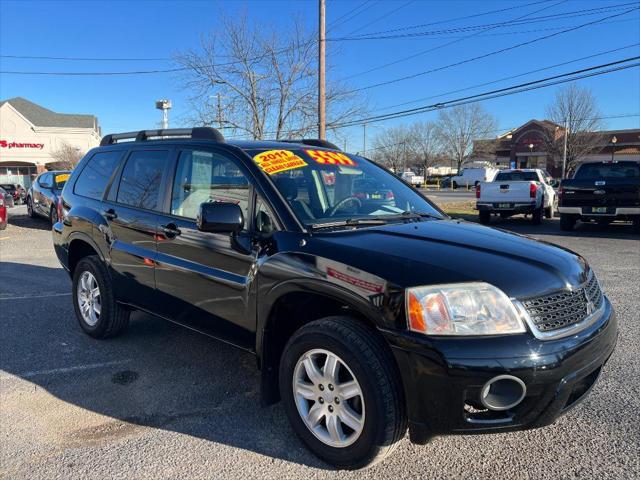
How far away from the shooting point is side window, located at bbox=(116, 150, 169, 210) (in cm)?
396

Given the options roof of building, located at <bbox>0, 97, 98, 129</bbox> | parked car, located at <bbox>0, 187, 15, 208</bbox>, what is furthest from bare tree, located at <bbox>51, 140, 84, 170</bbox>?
parked car, located at <bbox>0, 187, 15, 208</bbox>

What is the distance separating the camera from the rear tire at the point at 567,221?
13281 mm

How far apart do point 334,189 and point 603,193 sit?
36.8 feet

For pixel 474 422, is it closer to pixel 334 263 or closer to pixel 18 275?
pixel 334 263

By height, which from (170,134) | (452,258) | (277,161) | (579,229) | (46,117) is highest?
(46,117)

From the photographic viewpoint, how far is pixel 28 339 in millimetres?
4738

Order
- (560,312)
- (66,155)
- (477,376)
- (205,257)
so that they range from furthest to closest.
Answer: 1. (66,155)
2. (205,257)
3. (560,312)
4. (477,376)

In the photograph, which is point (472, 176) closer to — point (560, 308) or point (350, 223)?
point (350, 223)

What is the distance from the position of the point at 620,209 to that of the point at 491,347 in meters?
11.9

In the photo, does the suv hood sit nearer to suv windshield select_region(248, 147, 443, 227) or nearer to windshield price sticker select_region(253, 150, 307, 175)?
suv windshield select_region(248, 147, 443, 227)

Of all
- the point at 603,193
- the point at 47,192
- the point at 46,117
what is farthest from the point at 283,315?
the point at 46,117

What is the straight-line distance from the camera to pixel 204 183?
3615 millimetres

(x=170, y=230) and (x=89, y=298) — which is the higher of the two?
(x=170, y=230)

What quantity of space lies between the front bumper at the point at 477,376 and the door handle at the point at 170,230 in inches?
75.4
